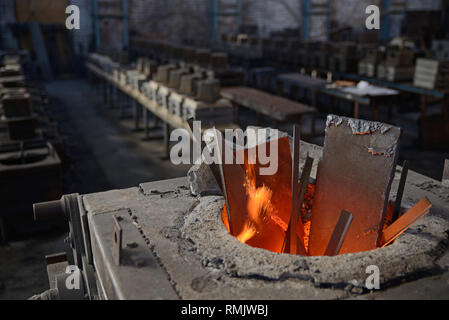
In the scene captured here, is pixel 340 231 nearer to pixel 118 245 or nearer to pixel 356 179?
pixel 356 179

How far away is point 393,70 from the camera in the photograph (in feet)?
25.4

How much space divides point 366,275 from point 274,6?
15.7 m

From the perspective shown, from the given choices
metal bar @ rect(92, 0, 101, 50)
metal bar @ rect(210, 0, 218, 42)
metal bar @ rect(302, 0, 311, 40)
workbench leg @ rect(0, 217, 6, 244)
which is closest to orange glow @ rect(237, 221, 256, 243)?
workbench leg @ rect(0, 217, 6, 244)

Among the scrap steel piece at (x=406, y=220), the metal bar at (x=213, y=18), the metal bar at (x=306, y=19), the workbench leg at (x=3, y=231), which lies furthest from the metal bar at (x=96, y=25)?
the scrap steel piece at (x=406, y=220)

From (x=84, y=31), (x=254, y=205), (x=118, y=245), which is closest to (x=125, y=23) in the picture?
(x=84, y=31)

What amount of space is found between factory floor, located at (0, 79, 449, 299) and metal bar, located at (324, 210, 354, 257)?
2527mm

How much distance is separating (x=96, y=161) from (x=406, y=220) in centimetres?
524

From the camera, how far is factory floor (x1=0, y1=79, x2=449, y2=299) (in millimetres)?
3697

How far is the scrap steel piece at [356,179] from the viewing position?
6.71ft

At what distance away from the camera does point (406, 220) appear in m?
1.92

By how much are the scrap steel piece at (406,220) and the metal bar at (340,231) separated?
27 cm
